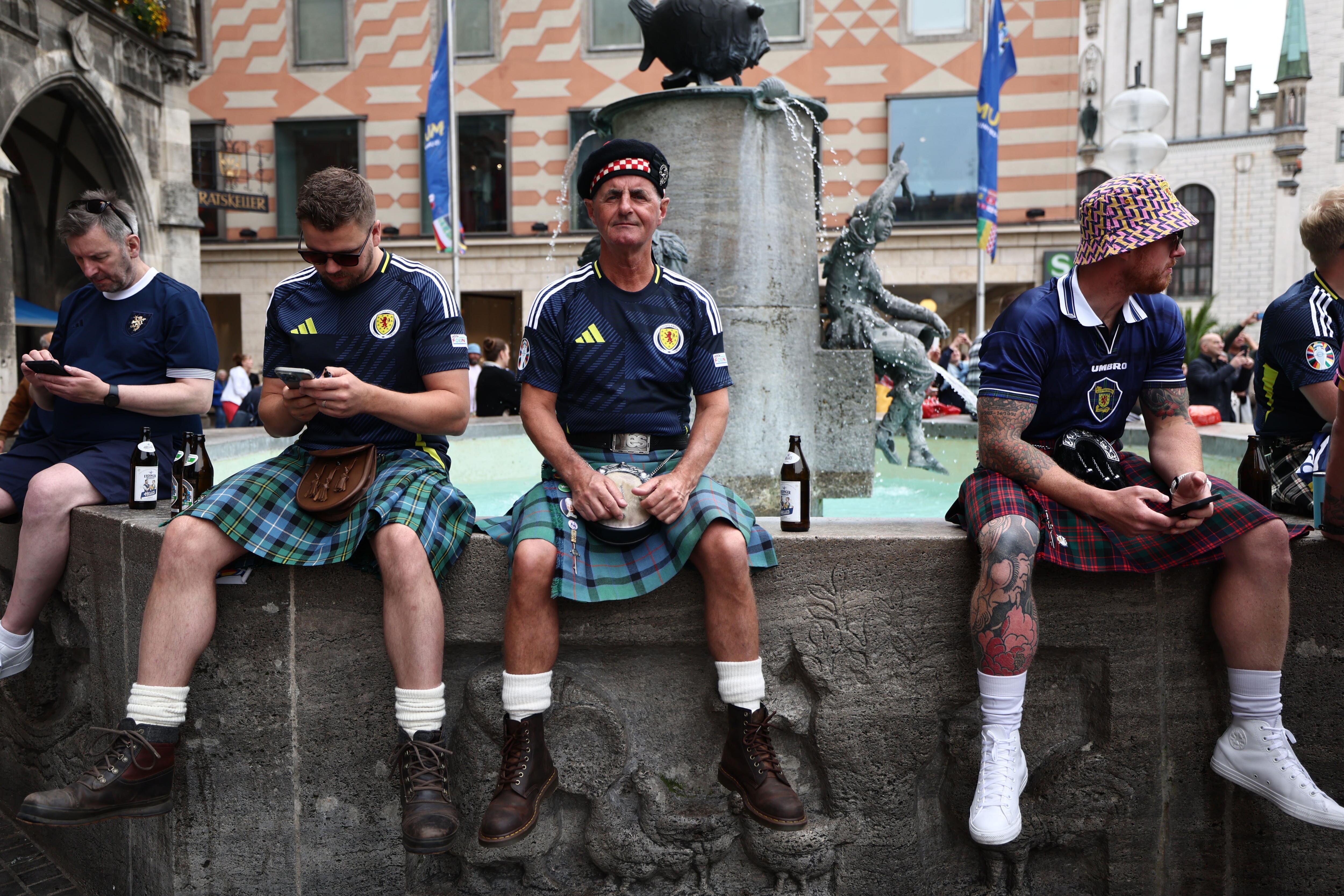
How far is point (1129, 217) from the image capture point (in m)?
2.71

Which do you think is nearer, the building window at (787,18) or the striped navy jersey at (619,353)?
the striped navy jersey at (619,353)

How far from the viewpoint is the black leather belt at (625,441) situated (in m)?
2.93

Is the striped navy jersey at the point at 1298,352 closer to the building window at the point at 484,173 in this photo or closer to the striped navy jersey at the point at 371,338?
the striped navy jersey at the point at 371,338

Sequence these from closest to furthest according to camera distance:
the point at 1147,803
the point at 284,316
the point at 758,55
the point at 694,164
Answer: the point at 1147,803 < the point at 284,316 < the point at 694,164 < the point at 758,55

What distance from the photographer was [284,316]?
293 centimetres

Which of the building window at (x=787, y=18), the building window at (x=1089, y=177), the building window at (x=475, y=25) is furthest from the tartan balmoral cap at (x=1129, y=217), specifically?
the building window at (x=1089, y=177)

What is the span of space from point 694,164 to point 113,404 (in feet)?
11.7

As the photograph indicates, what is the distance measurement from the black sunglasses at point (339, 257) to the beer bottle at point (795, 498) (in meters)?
1.36

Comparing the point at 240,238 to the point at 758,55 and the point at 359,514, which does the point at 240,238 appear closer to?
the point at 758,55

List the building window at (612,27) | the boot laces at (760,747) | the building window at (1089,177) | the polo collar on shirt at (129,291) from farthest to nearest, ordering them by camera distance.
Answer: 1. the building window at (1089,177)
2. the building window at (612,27)
3. the polo collar on shirt at (129,291)
4. the boot laces at (760,747)

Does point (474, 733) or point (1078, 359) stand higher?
point (1078, 359)

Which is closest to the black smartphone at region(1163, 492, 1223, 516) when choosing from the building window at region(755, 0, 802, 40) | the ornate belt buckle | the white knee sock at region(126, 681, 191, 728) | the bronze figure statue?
the ornate belt buckle

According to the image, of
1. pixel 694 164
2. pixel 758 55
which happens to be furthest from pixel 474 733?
pixel 758 55

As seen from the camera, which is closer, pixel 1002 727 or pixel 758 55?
pixel 1002 727
